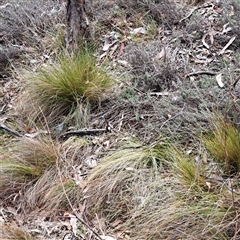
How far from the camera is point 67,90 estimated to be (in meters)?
3.95

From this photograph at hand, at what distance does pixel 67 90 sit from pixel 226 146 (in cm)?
168

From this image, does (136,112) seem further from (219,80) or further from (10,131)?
(10,131)

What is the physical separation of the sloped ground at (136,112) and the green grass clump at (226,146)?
7 centimetres

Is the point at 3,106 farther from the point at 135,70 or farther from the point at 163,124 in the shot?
the point at 163,124

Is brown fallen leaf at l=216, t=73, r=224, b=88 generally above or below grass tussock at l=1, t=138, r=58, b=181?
above

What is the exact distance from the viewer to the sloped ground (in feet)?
9.32

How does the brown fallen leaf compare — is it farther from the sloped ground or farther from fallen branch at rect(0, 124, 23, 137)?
fallen branch at rect(0, 124, 23, 137)

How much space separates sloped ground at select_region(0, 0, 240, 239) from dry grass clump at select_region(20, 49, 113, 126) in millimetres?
136

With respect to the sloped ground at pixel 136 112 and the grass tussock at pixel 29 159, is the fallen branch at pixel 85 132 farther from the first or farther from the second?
the grass tussock at pixel 29 159

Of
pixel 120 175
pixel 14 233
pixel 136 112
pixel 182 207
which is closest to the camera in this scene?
pixel 182 207

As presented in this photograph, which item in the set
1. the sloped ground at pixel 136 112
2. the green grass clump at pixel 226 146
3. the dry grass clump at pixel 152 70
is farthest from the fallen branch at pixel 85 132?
the green grass clump at pixel 226 146

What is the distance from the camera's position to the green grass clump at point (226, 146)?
2.91 m

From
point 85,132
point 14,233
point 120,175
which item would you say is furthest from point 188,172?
point 14,233

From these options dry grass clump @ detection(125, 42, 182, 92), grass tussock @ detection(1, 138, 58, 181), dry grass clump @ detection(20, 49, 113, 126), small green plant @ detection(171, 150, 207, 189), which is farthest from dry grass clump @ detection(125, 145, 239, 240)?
dry grass clump @ detection(20, 49, 113, 126)
